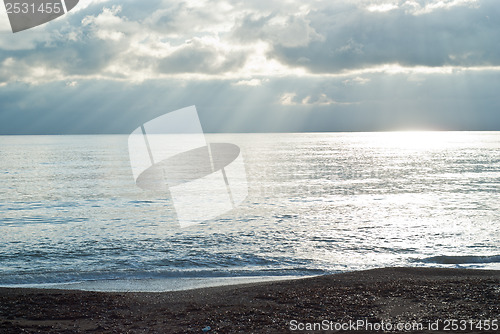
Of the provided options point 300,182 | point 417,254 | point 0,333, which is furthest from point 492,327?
point 300,182

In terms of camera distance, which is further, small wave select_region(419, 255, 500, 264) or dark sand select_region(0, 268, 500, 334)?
small wave select_region(419, 255, 500, 264)

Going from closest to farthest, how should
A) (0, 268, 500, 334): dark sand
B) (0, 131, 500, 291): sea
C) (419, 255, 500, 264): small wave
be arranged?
1. (0, 268, 500, 334): dark sand
2. (0, 131, 500, 291): sea
3. (419, 255, 500, 264): small wave

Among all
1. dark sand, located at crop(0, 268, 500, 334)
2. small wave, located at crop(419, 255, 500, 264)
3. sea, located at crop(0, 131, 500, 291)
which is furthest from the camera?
small wave, located at crop(419, 255, 500, 264)

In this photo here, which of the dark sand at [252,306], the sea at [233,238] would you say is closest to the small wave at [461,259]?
the sea at [233,238]

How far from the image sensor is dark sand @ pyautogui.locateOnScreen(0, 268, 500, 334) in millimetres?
8859

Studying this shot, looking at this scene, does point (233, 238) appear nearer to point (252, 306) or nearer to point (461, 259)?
point (461, 259)

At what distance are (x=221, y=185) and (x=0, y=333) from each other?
37201 mm

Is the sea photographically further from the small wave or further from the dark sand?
the dark sand

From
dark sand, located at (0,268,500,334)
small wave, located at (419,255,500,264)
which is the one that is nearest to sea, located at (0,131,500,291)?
small wave, located at (419,255,500,264)

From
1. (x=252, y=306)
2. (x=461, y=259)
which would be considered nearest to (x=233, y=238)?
Answer: (x=461, y=259)

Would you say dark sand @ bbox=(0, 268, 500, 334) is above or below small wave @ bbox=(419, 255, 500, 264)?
above

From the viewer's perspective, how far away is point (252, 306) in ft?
33.2

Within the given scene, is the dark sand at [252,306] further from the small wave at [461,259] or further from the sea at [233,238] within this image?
the small wave at [461,259]

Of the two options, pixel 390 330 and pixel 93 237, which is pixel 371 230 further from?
pixel 390 330
